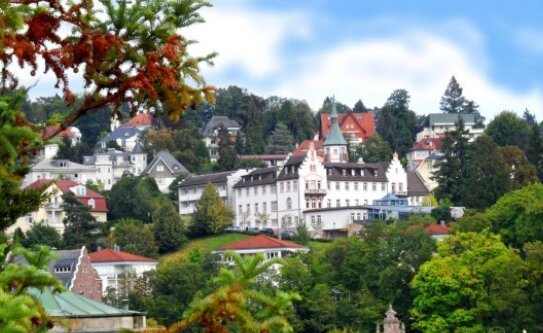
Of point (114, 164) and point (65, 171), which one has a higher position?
point (114, 164)

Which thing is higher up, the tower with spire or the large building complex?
the tower with spire

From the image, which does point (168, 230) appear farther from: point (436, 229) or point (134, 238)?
point (436, 229)

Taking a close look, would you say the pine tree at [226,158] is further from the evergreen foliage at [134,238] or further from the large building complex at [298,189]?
the evergreen foliage at [134,238]

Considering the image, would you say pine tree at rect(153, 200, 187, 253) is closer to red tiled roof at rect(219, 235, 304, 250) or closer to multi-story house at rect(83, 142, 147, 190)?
red tiled roof at rect(219, 235, 304, 250)

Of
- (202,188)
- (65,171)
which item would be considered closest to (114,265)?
(202,188)

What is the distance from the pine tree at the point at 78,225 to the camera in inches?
5591

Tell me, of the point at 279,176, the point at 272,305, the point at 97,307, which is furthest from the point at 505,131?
the point at 272,305

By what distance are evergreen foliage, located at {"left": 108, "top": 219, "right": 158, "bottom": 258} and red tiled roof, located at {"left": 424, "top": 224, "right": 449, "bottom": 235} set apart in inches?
950

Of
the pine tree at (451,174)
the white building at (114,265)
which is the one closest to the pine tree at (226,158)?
the pine tree at (451,174)

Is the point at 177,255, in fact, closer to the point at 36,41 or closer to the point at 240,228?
the point at 240,228

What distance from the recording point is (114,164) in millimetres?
194125

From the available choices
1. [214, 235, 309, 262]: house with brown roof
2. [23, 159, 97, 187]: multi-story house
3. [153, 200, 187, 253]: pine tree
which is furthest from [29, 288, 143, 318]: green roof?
[23, 159, 97, 187]: multi-story house

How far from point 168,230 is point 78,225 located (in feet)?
31.0

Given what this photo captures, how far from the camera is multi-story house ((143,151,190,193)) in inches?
7042
